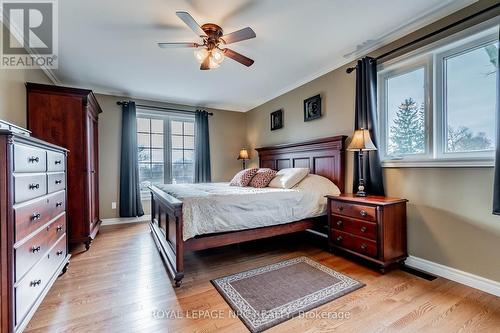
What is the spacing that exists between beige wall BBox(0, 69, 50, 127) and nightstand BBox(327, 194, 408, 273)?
3.51 metres

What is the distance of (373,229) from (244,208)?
128cm

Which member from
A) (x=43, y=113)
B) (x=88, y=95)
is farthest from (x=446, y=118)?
(x=43, y=113)

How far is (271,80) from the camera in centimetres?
389

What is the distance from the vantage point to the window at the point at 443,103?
2012mm

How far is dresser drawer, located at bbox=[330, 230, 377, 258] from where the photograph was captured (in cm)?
235

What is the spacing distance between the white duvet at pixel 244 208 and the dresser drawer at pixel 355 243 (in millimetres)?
370

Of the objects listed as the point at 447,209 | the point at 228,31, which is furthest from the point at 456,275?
the point at 228,31

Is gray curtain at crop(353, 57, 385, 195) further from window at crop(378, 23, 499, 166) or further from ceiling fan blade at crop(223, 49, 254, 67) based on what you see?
ceiling fan blade at crop(223, 49, 254, 67)

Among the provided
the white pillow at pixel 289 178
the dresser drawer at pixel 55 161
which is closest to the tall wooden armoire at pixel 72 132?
the dresser drawer at pixel 55 161

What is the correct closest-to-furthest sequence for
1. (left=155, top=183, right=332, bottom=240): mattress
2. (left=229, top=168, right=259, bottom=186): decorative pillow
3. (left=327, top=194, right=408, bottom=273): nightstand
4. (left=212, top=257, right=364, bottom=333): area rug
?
(left=212, top=257, right=364, bottom=333): area rug < (left=155, top=183, right=332, bottom=240): mattress < (left=327, top=194, right=408, bottom=273): nightstand < (left=229, top=168, right=259, bottom=186): decorative pillow

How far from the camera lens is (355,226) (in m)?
2.52

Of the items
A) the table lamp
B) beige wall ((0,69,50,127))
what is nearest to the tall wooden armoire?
beige wall ((0,69,50,127))

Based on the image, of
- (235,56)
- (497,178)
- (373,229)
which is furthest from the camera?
(235,56)

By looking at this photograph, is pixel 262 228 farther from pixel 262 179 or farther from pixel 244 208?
pixel 262 179
